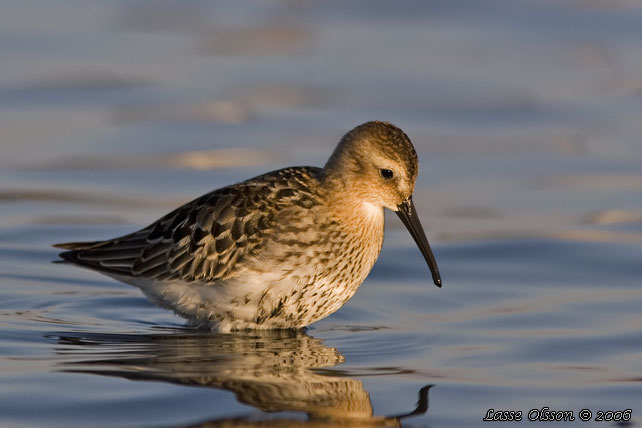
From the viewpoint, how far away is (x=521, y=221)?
13.4 metres

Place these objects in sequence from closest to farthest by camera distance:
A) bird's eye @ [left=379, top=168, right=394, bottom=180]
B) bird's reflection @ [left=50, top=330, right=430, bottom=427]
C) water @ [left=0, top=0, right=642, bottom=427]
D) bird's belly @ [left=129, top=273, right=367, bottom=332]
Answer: bird's reflection @ [left=50, top=330, right=430, bottom=427], water @ [left=0, top=0, right=642, bottom=427], bird's belly @ [left=129, top=273, right=367, bottom=332], bird's eye @ [left=379, top=168, right=394, bottom=180]

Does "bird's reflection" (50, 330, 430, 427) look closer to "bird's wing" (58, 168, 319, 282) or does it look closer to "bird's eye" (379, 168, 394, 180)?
"bird's wing" (58, 168, 319, 282)

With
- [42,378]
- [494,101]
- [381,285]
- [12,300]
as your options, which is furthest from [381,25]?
[42,378]

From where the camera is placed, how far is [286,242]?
10.6m

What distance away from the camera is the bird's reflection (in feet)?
28.5

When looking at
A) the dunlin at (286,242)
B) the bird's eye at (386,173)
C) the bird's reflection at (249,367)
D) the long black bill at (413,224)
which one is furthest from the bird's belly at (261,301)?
the bird's eye at (386,173)

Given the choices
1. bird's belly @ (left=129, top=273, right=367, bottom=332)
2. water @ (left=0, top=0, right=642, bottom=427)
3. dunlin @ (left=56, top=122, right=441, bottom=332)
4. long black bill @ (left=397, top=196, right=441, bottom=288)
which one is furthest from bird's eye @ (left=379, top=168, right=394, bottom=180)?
water @ (left=0, top=0, right=642, bottom=427)

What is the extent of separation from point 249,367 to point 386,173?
2.06m

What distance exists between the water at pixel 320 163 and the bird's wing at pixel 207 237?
430 mm

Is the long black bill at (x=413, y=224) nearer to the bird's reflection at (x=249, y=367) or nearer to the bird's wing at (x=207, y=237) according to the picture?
the bird's wing at (x=207, y=237)

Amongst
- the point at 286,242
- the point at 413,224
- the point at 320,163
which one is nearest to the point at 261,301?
the point at 286,242

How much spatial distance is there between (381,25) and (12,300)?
8.70 m

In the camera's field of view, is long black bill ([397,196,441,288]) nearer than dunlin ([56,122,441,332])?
No

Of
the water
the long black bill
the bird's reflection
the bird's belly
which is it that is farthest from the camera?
the long black bill
